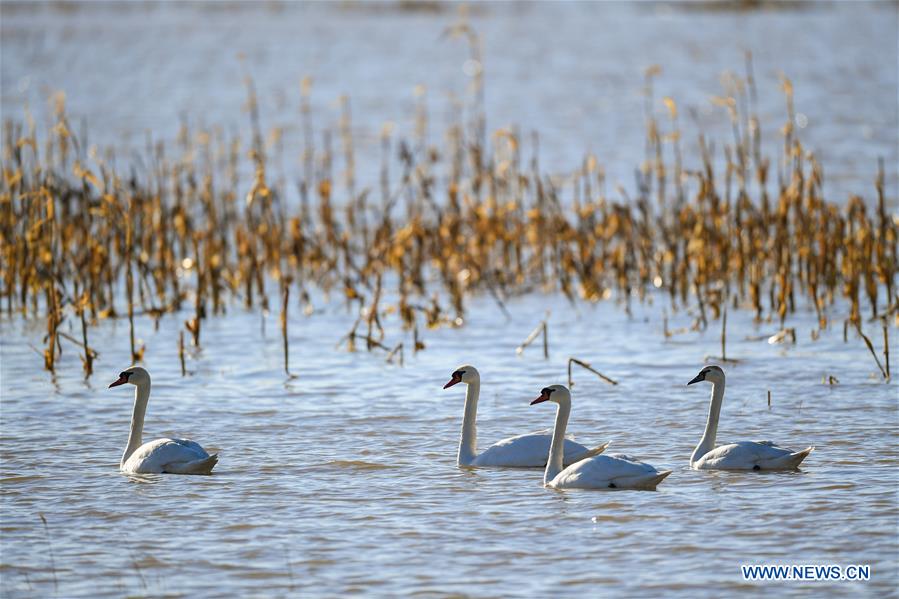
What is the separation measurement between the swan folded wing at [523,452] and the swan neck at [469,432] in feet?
0.24

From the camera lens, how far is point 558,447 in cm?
785

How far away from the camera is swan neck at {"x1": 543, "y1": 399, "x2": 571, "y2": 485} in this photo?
771 centimetres

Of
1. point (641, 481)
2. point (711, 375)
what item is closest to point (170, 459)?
point (641, 481)

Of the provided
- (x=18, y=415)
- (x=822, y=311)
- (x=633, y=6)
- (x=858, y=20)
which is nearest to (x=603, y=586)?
(x=18, y=415)

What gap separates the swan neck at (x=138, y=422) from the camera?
8.30 metres

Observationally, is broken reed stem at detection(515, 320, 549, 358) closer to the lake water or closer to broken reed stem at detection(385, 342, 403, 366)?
the lake water

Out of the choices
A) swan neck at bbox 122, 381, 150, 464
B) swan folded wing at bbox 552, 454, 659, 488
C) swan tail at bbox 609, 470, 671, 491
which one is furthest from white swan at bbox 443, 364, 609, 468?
swan neck at bbox 122, 381, 150, 464

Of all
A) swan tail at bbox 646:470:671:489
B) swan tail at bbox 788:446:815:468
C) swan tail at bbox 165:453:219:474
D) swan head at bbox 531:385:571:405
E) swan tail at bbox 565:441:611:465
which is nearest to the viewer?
swan tail at bbox 646:470:671:489

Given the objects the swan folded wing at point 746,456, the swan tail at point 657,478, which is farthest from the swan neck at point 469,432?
the swan folded wing at point 746,456

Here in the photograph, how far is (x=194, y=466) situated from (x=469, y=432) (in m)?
1.52

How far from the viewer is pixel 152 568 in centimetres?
647

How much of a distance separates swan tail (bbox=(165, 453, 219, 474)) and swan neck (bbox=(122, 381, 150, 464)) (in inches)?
16.5

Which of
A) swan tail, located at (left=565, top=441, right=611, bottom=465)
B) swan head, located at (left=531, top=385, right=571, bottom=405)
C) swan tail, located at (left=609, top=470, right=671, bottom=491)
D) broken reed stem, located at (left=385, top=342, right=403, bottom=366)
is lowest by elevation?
broken reed stem, located at (left=385, top=342, right=403, bottom=366)

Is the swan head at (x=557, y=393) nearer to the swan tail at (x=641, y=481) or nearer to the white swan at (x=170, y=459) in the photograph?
the swan tail at (x=641, y=481)
